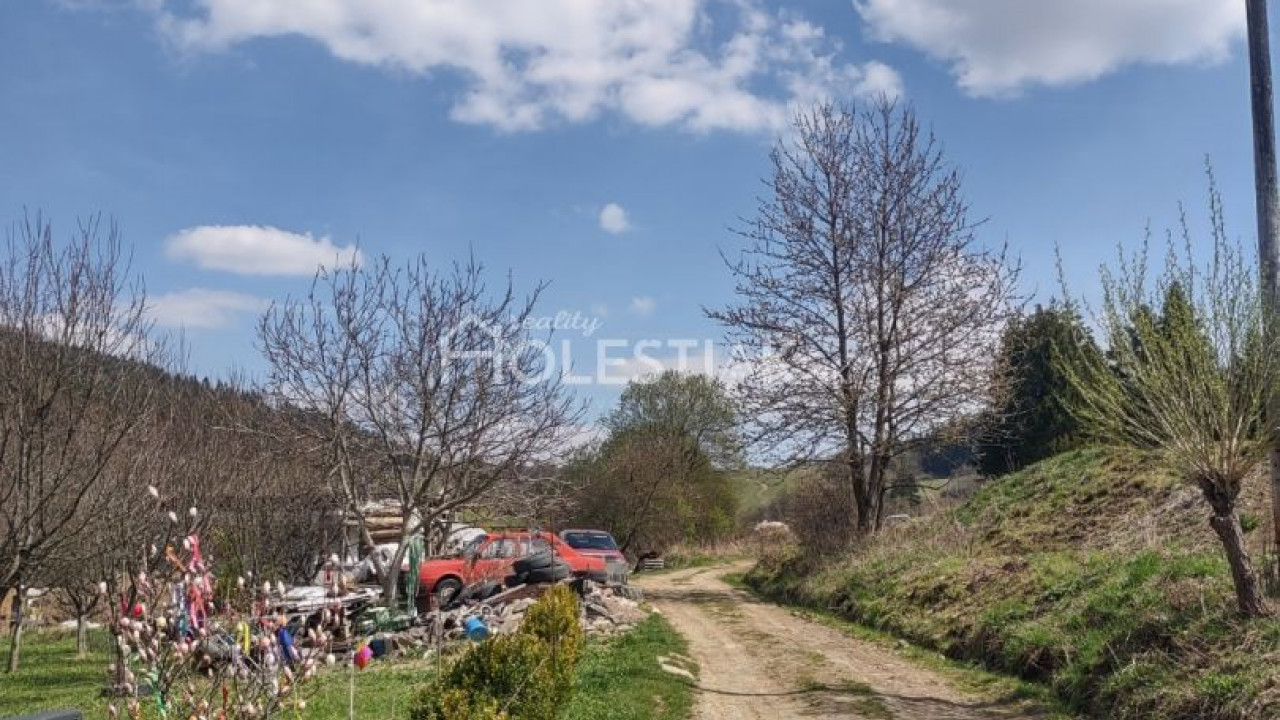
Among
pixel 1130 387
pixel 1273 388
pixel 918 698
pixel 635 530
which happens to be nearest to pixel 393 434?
pixel 918 698

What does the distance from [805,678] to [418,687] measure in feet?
13.9

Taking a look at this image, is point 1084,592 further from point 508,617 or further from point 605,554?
point 605,554

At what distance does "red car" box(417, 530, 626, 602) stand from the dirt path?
134 inches

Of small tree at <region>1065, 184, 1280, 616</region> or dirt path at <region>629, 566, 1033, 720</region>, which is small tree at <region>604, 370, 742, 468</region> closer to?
dirt path at <region>629, 566, 1033, 720</region>

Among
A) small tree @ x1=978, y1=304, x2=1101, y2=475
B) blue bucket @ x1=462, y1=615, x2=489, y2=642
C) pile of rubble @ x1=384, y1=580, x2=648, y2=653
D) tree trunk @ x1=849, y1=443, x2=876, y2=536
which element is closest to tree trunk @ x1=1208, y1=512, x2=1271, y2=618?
small tree @ x1=978, y1=304, x2=1101, y2=475

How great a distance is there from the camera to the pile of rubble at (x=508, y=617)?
14.0 meters

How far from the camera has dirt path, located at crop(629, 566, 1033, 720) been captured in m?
→ 8.73

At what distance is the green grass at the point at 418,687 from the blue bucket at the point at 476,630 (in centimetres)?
80

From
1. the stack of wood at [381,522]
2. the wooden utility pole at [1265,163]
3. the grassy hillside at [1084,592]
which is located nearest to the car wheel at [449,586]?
the stack of wood at [381,522]

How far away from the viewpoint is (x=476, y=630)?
13.2 m

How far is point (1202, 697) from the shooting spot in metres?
6.81

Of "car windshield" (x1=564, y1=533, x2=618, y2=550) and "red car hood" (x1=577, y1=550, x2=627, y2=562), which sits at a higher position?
"car windshield" (x1=564, y1=533, x2=618, y2=550)

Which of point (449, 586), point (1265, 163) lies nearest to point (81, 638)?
point (449, 586)

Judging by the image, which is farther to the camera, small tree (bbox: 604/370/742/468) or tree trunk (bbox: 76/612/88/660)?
small tree (bbox: 604/370/742/468)
